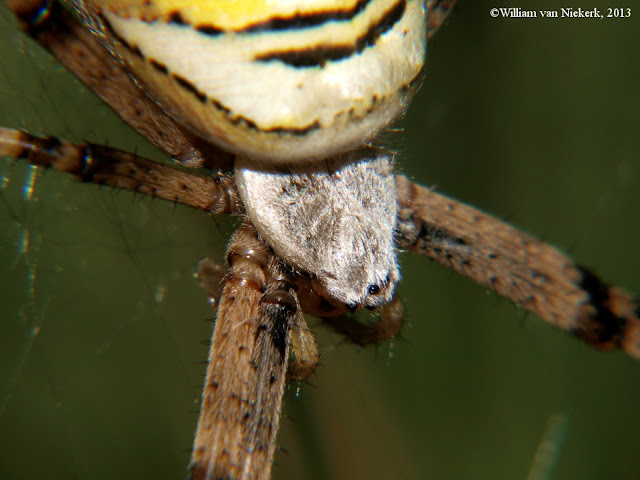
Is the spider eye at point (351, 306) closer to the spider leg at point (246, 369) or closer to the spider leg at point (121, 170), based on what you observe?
the spider leg at point (246, 369)

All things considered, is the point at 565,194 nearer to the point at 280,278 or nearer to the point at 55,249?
the point at 280,278

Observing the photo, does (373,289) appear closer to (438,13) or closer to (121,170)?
(121,170)

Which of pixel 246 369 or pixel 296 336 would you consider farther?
pixel 296 336

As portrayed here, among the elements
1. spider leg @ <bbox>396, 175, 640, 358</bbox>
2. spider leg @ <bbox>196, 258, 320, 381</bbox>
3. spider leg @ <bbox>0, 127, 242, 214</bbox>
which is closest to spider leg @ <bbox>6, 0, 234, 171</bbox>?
spider leg @ <bbox>0, 127, 242, 214</bbox>

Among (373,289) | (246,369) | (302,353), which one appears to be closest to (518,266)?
(373,289)

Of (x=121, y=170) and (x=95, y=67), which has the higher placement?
(x=95, y=67)

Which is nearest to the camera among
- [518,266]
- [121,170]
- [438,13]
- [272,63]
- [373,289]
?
[272,63]

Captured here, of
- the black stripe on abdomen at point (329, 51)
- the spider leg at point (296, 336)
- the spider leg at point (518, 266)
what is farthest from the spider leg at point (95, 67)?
the spider leg at point (518, 266)

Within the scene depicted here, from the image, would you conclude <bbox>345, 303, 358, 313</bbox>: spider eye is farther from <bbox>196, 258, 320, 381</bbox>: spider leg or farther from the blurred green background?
the blurred green background
